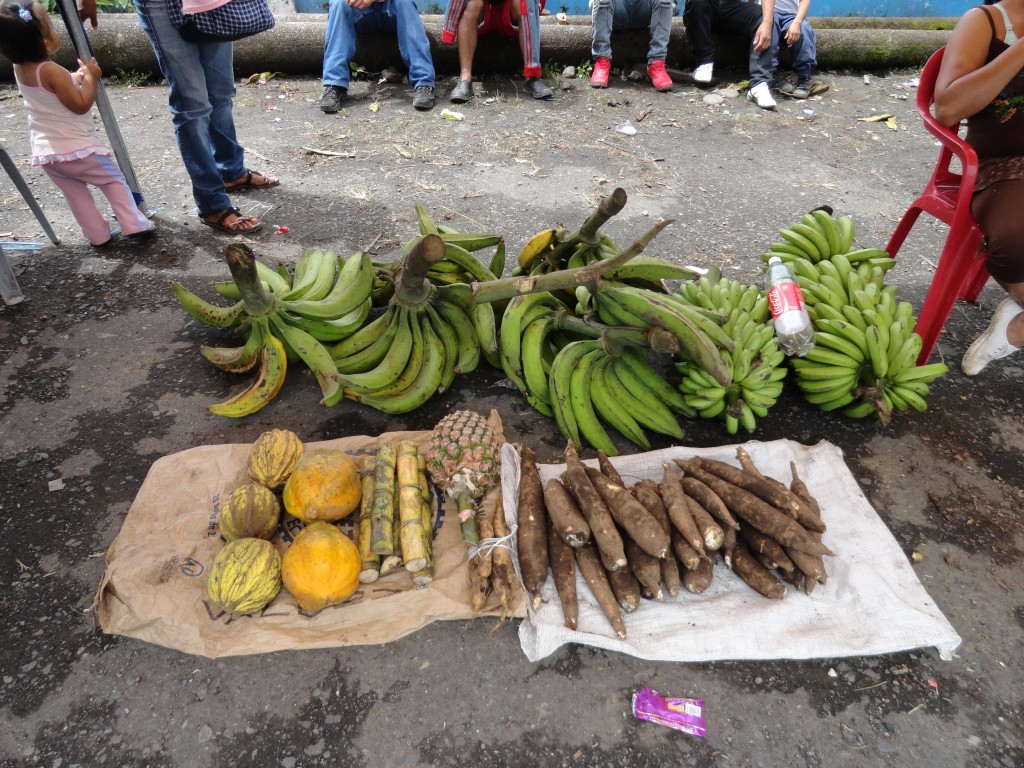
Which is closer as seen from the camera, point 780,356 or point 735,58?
point 780,356

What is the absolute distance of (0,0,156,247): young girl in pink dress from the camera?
3555mm

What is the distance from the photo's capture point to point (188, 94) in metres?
4.01

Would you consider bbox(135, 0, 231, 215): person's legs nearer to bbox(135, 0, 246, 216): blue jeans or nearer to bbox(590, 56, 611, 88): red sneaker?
bbox(135, 0, 246, 216): blue jeans

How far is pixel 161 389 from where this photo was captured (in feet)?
10.7

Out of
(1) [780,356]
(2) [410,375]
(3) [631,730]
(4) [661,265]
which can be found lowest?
(3) [631,730]

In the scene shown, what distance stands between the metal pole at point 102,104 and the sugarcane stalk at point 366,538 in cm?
363

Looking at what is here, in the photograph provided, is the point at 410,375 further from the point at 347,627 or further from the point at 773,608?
the point at 773,608

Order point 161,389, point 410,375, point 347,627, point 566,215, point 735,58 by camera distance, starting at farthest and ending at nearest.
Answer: point 735,58, point 566,215, point 161,389, point 410,375, point 347,627

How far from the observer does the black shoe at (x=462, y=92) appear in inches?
274

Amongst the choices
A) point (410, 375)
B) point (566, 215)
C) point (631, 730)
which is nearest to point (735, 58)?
point (566, 215)

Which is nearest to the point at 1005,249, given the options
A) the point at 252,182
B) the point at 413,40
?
the point at 252,182

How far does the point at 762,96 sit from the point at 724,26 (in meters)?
1.25

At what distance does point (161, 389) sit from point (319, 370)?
1.07m

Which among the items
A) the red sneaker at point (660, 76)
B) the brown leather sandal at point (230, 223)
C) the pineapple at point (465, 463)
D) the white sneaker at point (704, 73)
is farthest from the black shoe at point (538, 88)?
the pineapple at point (465, 463)
